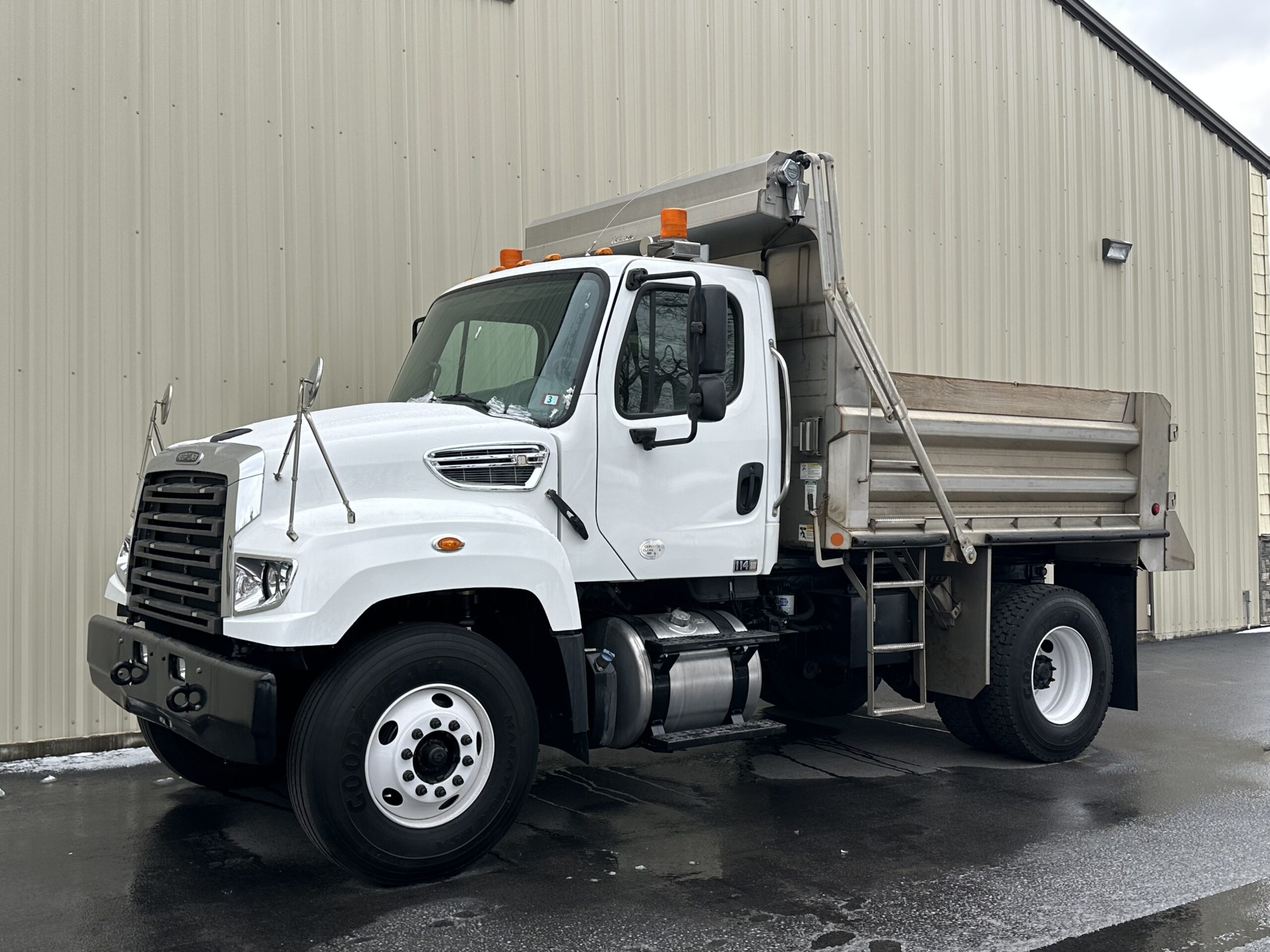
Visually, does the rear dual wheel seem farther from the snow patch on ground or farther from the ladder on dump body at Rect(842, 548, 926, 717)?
the snow patch on ground

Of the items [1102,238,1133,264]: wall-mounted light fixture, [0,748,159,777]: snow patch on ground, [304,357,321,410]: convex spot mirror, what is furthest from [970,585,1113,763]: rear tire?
[1102,238,1133,264]: wall-mounted light fixture

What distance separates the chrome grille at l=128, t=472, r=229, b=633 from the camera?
5.33 metres

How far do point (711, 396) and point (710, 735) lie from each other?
175 centimetres

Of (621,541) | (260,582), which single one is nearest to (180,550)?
(260,582)

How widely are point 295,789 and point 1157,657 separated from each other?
10326 mm

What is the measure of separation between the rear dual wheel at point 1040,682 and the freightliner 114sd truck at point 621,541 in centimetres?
2

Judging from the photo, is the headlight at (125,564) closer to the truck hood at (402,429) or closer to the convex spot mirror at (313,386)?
the truck hood at (402,429)

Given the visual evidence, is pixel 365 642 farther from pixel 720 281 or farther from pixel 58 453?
pixel 58 453

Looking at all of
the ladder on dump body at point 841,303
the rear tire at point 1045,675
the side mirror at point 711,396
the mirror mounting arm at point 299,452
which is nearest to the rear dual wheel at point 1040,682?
the rear tire at point 1045,675

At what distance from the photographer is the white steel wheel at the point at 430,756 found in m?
5.15

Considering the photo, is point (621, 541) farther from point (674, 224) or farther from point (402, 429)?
point (674, 224)

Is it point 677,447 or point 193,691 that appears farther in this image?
point 677,447

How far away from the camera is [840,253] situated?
273 inches

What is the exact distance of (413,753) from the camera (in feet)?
17.1
